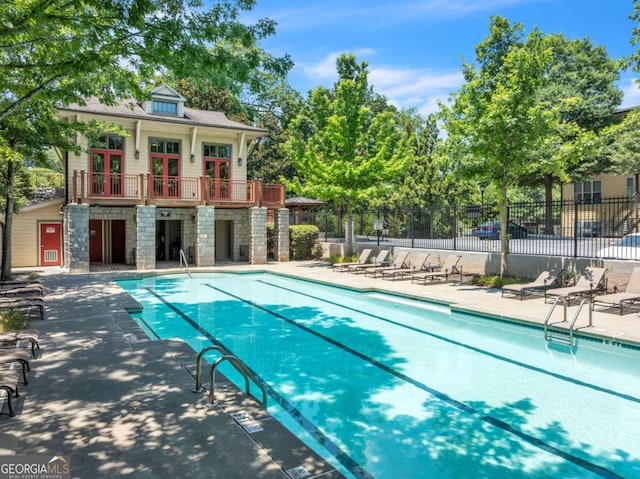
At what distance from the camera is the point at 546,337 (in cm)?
872

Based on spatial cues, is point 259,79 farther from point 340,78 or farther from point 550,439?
point 340,78

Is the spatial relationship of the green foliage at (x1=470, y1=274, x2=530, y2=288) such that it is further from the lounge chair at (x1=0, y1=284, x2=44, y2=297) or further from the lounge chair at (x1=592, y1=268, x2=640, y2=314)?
the lounge chair at (x1=0, y1=284, x2=44, y2=297)

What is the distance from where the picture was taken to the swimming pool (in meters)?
4.65

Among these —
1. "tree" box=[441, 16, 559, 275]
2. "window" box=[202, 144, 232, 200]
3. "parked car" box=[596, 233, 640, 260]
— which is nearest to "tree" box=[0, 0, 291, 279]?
"tree" box=[441, 16, 559, 275]

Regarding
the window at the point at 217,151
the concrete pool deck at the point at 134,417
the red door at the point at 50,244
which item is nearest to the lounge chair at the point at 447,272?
the concrete pool deck at the point at 134,417

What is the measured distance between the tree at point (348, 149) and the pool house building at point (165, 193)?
3.50 meters

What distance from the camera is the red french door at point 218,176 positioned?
22.0m

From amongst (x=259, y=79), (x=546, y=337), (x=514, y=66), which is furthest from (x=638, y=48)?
(x=259, y=79)

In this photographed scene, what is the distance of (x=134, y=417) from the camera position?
4.46 meters

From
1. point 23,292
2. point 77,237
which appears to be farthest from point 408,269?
point 77,237

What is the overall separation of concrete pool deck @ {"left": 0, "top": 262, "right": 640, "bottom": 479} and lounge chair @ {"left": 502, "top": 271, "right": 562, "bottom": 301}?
10.5 ft

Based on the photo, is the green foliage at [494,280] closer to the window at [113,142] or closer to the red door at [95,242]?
the window at [113,142]

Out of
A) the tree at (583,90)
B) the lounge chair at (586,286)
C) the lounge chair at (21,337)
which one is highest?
the tree at (583,90)

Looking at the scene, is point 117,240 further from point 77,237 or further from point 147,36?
point 147,36
